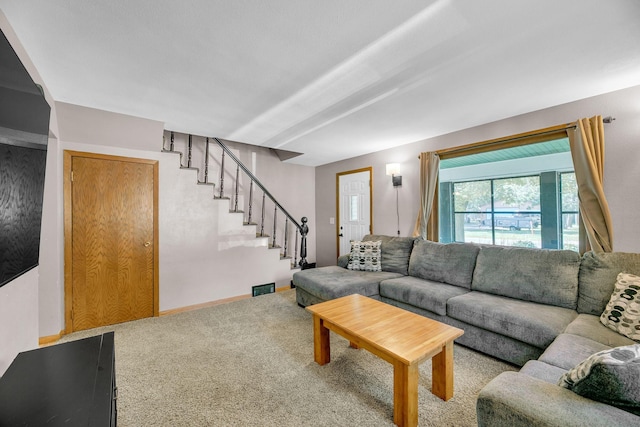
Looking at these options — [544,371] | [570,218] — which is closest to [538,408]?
[544,371]

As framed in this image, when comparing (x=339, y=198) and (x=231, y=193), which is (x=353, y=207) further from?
(x=231, y=193)

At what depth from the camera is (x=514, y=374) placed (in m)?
1.29

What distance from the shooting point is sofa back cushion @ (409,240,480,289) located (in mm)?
2982

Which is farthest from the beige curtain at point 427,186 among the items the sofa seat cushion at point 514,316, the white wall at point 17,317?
the white wall at point 17,317

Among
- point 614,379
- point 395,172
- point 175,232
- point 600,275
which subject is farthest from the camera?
point 395,172

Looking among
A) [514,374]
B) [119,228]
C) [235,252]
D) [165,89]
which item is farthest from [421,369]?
[119,228]

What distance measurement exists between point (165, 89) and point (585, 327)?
3729 millimetres

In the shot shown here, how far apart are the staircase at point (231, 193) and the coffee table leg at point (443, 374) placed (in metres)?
3.03

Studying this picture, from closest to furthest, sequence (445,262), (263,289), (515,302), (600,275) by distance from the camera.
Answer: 1. (600,275)
2. (515,302)
3. (445,262)
4. (263,289)

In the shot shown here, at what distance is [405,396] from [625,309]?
164 cm

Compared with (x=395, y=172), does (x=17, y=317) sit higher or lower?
lower

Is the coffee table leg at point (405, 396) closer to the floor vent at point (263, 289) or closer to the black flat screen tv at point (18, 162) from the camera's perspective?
the black flat screen tv at point (18, 162)

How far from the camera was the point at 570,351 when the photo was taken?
1.59m

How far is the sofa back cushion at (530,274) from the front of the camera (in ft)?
7.59
